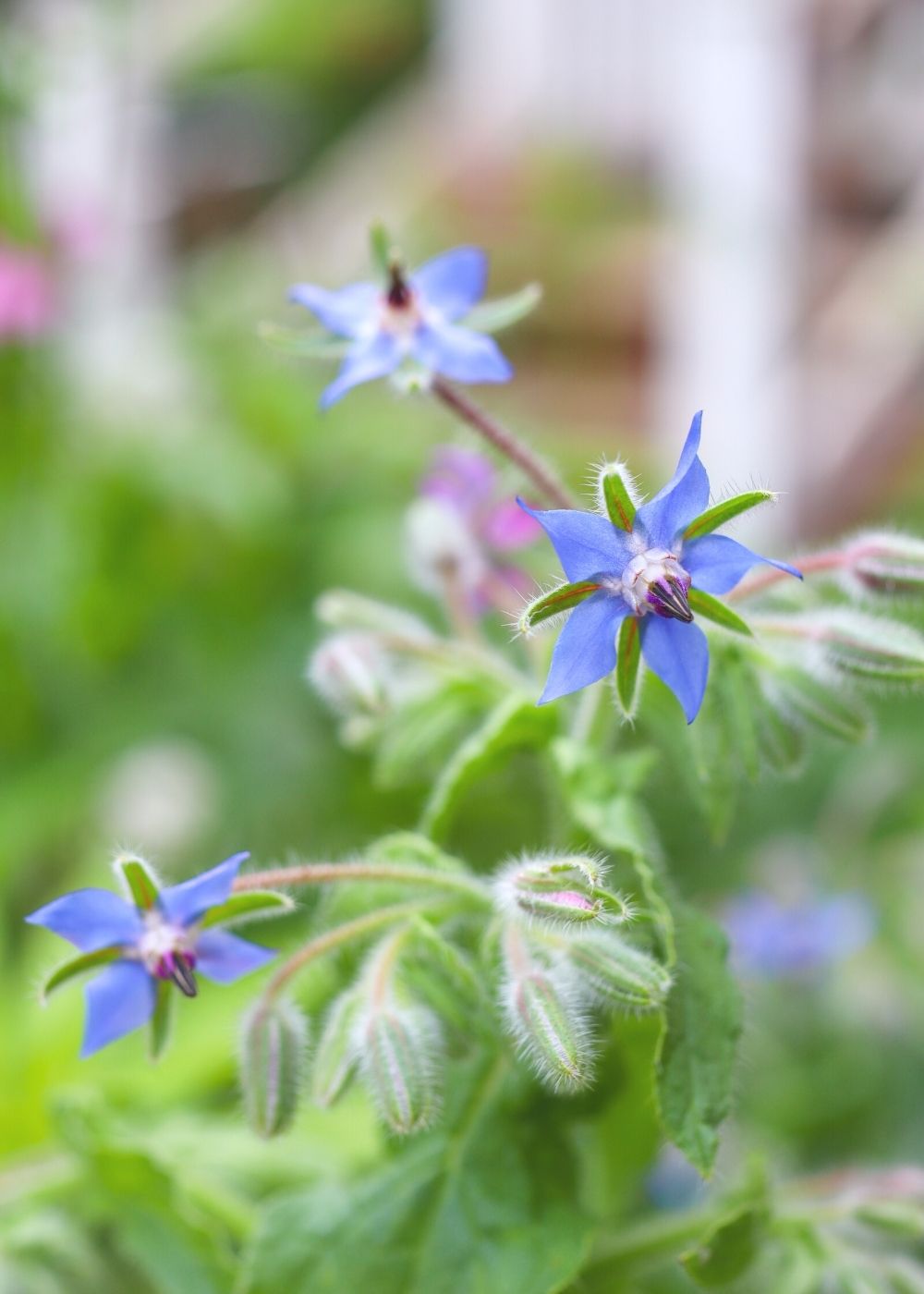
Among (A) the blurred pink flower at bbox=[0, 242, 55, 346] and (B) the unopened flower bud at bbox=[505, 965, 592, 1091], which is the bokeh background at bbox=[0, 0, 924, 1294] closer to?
(A) the blurred pink flower at bbox=[0, 242, 55, 346]

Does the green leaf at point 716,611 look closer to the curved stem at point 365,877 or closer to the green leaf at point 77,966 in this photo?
the curved stem at point 365,877

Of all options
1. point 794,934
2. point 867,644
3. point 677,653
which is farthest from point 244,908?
point 794,934

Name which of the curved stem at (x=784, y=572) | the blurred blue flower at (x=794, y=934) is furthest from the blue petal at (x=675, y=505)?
the blurred blue flower at (x=794, y=934)

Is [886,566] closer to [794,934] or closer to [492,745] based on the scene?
[492,745]

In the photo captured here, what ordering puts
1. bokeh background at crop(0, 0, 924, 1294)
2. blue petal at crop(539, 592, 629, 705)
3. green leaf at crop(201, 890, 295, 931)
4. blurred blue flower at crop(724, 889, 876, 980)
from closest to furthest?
blue petal at crop(539, 592, 629, 705) < green leaf at crop(201, 890, 295, 931) < bokeh background at crop(0, 0, 924, 1294) < blurred blue flower at crop(724, 889, 876, 980)

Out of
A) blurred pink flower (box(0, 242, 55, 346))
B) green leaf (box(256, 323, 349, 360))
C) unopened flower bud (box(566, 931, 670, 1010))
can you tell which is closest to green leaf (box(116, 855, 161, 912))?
unopened flower bud (box(566, 931, 670, 1010))
